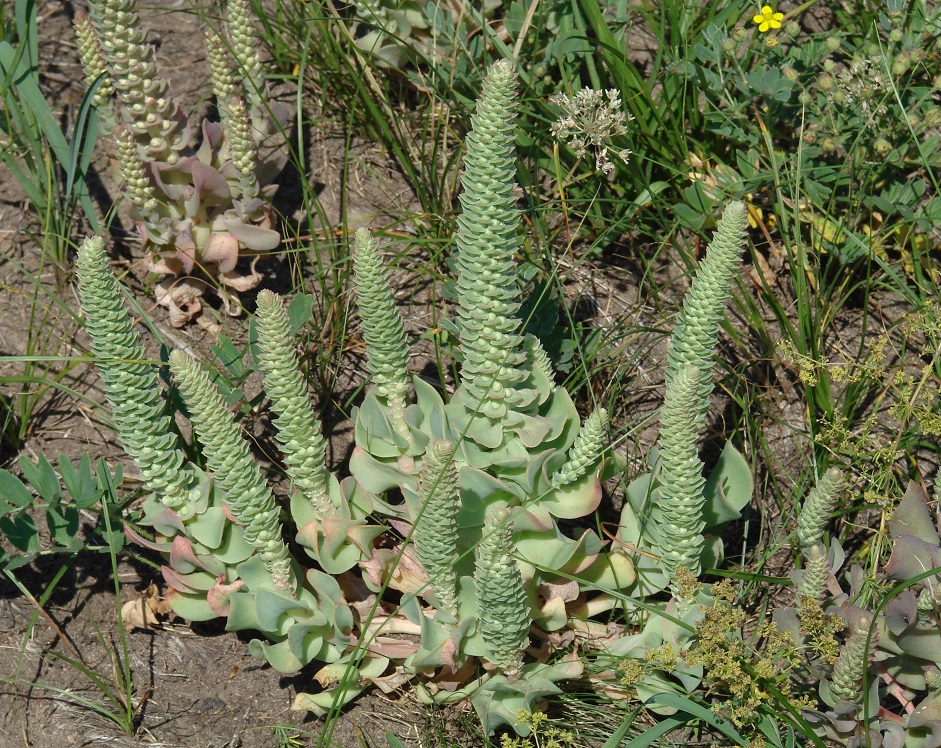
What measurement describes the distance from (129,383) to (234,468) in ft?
0.89

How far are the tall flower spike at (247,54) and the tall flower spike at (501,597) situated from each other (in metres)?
1.44

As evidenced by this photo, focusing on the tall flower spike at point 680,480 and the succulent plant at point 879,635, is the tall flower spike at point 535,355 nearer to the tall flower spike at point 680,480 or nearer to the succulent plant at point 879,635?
the tall flower spike at point 680,480

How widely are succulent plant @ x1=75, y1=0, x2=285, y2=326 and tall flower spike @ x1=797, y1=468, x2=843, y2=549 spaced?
1498 millimetres

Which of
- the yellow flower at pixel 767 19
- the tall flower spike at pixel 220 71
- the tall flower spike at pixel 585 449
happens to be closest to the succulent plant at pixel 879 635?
the tall flower spike at pixel 585 449

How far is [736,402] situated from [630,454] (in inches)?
12.4

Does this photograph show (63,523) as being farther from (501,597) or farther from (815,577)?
(815,577)

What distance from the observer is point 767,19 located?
259cm

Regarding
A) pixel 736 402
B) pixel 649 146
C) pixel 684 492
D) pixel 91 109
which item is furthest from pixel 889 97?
pixel 91 109

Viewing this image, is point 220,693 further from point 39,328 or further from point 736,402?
point 736,402

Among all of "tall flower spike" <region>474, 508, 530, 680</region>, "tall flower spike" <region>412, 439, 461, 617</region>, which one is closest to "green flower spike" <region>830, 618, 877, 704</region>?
"tall flower spike" <region>474, 508, 530, 680</region>

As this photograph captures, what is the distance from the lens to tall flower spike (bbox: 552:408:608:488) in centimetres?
187

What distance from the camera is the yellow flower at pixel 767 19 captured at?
8.41 feet

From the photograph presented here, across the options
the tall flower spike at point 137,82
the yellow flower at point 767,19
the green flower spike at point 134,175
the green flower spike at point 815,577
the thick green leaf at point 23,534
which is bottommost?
the thick green leaf at point 23,534

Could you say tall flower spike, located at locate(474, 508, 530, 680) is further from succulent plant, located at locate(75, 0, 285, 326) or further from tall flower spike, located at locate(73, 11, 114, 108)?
tall flower spike, located at locate(73, 11, 114, 108)
